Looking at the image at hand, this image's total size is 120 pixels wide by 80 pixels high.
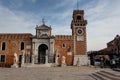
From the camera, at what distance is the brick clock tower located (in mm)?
40969

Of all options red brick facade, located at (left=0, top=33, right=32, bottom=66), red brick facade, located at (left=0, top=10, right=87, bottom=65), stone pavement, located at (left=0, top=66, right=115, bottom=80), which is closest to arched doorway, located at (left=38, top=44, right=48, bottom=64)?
red brick facade, located at (left=0, top=10, right=87, bottom=65)

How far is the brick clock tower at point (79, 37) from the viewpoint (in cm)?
4097

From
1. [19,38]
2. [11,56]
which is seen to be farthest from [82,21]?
[11,56]

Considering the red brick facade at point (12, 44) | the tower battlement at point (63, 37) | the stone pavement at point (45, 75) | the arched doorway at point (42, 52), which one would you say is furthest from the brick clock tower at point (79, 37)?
the stone pavement at point (45, 75)

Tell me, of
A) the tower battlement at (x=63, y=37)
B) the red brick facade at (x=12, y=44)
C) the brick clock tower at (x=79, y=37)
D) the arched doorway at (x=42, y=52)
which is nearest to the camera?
the brick clock tower at (x=79, y=37)

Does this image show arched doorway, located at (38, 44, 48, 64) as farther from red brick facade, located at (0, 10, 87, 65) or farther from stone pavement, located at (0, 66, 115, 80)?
stone pavement, located at (0, 66, 115, 80)

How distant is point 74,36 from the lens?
42031 mm

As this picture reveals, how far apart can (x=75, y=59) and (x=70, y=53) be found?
64.0 inches

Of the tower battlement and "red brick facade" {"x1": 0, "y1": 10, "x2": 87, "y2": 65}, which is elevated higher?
the tower battlement

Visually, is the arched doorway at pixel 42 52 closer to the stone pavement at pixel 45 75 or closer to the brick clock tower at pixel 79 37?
the brick clock tower at pixel 79 37

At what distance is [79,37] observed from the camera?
4206 cm

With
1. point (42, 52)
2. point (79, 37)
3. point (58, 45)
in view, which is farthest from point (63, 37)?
point (42, 52)

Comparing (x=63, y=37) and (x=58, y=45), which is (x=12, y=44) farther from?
(x=63, y=37)

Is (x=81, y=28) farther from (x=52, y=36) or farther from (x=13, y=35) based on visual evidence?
(x=13, y=35)
